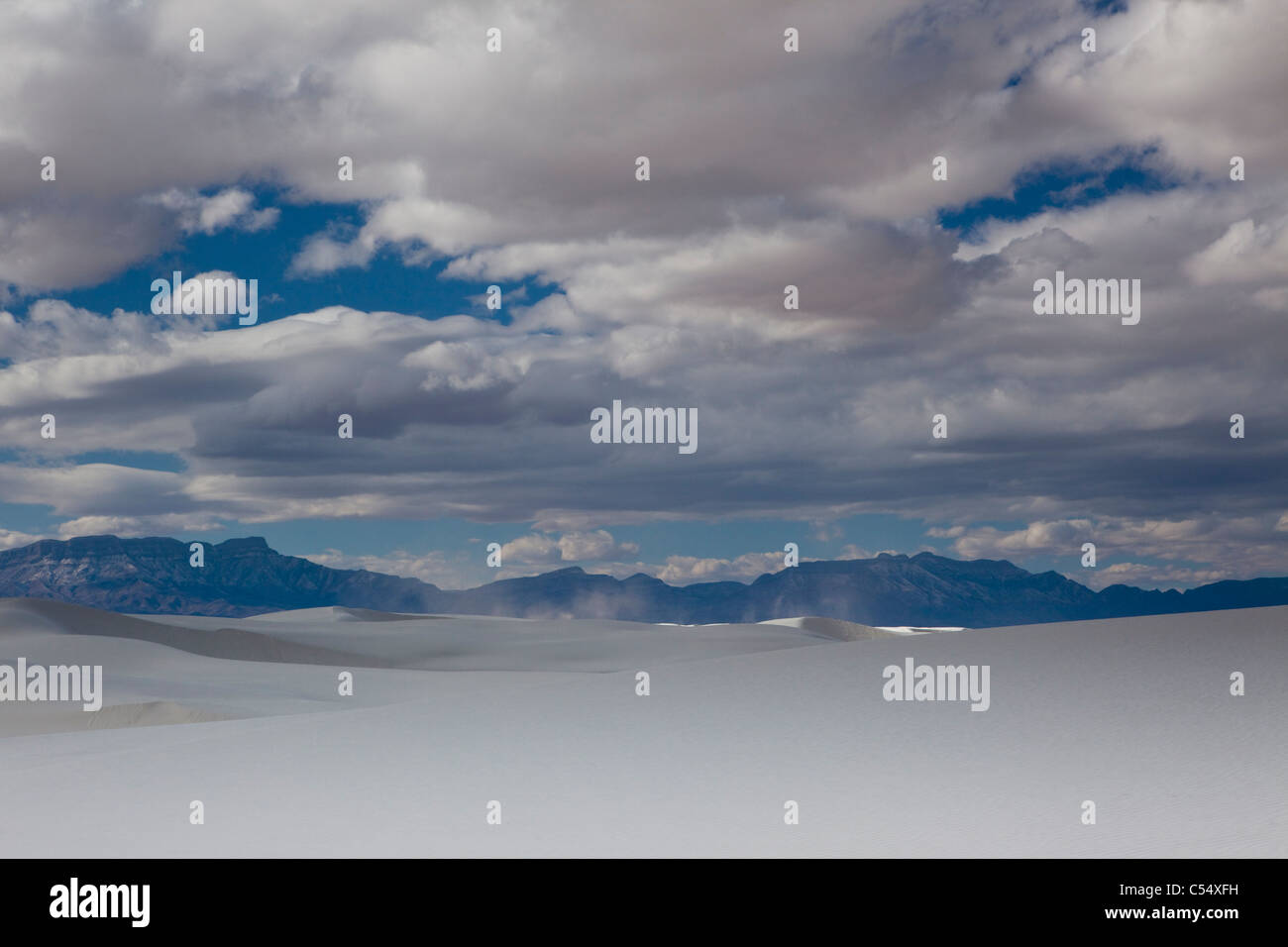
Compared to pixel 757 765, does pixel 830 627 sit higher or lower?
higher

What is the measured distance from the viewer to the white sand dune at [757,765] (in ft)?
29.1

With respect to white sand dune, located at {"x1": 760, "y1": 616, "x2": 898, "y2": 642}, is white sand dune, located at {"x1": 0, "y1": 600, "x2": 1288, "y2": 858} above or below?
below

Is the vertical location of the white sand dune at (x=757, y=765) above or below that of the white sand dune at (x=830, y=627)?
below

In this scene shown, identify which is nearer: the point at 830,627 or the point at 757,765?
the point at 757,765

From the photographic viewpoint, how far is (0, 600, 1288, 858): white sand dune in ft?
29.1

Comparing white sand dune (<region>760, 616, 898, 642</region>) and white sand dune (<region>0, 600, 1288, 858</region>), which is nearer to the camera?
white sand dune (<region>0, 600, 1288, 858</region>)

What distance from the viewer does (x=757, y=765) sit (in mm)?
11703

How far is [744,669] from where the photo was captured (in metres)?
17.6

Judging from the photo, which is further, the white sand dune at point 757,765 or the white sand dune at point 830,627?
the white sand dune at point 830,627
